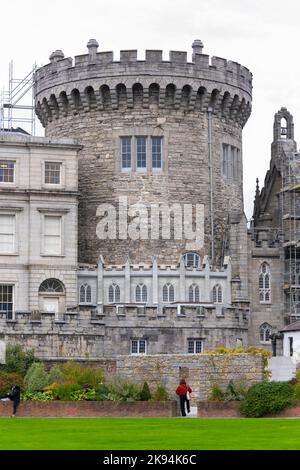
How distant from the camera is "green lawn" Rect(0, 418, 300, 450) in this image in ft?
94.9

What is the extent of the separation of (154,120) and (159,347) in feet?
48.6

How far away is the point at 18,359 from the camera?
56.2 m

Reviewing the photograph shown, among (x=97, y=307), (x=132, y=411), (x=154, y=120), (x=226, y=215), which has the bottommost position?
(x=132, y=411)

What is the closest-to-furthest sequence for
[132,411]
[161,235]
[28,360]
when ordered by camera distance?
[132,411] → [28,360] → [161,235]

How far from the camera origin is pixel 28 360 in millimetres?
56406

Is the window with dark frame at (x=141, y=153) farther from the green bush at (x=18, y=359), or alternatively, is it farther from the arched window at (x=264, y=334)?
the green bush at (x=18, y=359)

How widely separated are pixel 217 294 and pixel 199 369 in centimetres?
2350

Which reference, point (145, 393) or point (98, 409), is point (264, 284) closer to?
point (145, 393)

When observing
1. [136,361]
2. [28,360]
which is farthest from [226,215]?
[136,361]

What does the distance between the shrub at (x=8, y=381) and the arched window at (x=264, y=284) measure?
986 inches

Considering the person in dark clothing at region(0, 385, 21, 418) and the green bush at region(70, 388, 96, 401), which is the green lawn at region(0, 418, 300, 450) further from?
the green bush at region(70, 388, 96, 401)

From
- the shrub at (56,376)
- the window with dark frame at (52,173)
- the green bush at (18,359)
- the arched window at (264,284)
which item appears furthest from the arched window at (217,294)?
the shrub at (56,376)

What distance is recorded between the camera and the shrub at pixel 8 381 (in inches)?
1897

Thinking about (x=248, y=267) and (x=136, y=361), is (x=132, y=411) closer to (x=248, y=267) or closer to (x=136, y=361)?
(x=136, y=361)
